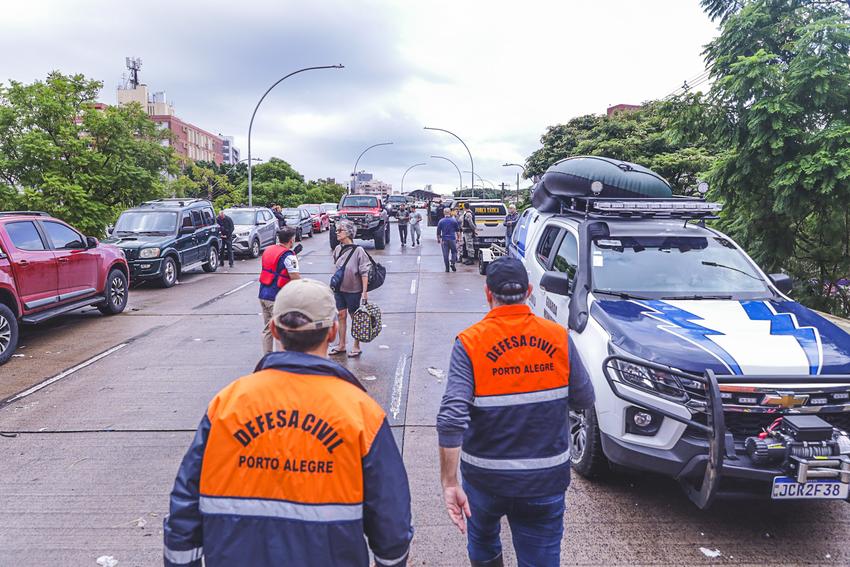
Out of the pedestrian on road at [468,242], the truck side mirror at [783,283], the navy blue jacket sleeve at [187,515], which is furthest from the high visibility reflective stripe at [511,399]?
the pedestrian on road at [468,242]

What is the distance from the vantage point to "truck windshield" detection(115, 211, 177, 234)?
1558cm

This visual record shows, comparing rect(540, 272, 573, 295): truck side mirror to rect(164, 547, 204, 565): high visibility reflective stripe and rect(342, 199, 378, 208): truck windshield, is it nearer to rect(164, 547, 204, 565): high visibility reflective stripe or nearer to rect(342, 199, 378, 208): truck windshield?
rect(164, 547, 204, 565): high visibility reflective stripe

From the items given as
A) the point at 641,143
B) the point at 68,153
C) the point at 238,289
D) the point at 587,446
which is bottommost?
the point at 238,289

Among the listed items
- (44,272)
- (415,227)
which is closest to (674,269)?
(44,272)

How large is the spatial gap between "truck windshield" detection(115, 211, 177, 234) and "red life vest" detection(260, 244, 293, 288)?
1005 centimetres

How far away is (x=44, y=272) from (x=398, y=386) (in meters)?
6.01

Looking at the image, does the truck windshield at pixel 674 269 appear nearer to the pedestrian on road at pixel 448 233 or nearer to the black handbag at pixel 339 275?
the black handbag at pixel 339 275

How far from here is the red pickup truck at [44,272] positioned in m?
8.31

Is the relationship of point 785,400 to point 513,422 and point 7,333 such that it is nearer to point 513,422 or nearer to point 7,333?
point 513,422

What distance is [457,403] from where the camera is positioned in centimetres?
263

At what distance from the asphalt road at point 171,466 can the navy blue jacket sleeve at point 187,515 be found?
80.6 inches

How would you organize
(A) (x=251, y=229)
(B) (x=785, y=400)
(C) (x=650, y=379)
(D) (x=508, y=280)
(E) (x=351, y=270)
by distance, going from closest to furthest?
(D) (x=508, y=280) → (B) (x=785, y=400) → (C) (x=650, y=379) → (E) (x=351, y=270) → (A) (x=251, y=229)

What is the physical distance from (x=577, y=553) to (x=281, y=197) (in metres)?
53.6

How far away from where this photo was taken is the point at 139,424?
5.83 meters
